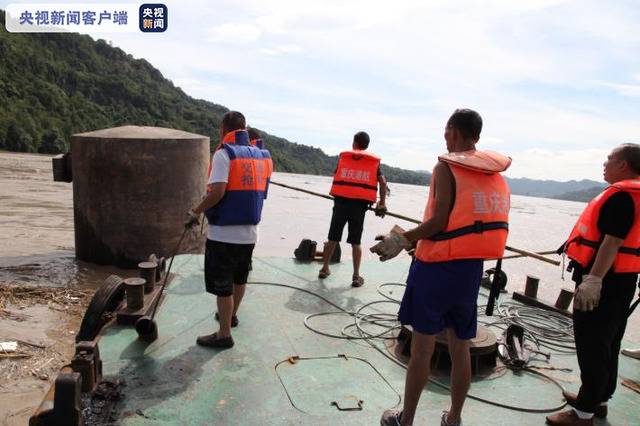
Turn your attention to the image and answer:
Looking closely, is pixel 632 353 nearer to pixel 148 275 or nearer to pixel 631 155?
pixel 631 155

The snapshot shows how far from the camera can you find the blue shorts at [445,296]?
8.06 feet

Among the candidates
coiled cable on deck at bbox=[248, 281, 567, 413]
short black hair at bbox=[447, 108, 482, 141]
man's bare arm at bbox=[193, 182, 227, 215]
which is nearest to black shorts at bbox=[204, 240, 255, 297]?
→ man's bare arm at bbox=[193, 182, 227, 215]

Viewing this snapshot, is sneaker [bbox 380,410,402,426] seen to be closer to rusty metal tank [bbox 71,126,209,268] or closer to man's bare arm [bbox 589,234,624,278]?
man's bare arm [bbox 589,234,624,278]

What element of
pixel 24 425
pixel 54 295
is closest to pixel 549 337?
pixel 24 425

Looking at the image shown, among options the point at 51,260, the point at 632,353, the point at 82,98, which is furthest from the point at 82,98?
the point at 632,353

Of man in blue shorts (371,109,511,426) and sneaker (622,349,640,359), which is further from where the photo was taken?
sneaker (622,349,640,359)

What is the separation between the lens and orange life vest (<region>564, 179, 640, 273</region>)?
2.63 m

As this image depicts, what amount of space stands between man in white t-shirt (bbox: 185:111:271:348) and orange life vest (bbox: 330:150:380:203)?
2115 millimetres

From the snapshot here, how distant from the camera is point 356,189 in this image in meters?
5.64

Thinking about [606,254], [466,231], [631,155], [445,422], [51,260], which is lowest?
[51,260]

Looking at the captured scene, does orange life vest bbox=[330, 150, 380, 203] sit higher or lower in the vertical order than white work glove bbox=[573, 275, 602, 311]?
higher

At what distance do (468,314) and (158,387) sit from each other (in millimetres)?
2032

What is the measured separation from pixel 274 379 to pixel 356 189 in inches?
114

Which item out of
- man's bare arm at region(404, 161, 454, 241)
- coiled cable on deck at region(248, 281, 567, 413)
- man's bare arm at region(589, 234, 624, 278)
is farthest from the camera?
coiled cable on deck at region(248, 281, 567, 413)
